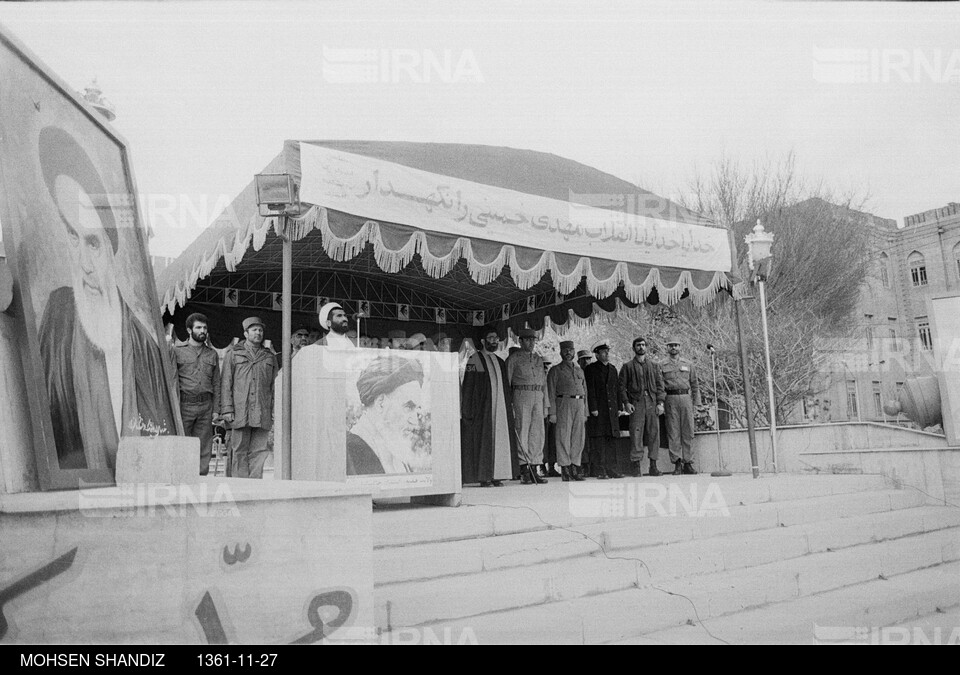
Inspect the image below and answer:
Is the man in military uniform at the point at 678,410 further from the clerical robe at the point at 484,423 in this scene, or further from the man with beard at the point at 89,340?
the man with beard at the point at 89,340

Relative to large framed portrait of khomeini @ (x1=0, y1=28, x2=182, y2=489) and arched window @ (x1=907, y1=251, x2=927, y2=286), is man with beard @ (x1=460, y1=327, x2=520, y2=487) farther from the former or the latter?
arched window @ (x1=907, y1=251, x2=927, y2=286)

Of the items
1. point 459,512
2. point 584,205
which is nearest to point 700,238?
point 584,205

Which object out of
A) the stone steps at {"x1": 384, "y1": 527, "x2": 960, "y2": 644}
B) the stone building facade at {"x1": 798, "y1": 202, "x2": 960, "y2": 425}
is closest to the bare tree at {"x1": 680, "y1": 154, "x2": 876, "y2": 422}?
the stone building facade at {"x1": 798, "y1": 202, "x2": 960, "y2": 425}

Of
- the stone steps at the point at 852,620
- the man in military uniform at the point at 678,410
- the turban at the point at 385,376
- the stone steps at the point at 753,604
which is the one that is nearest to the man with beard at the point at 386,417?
the turban at the point at 385,376

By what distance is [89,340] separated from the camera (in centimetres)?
416

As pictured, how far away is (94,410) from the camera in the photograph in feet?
13.3

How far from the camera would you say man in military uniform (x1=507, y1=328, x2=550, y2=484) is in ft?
27.4

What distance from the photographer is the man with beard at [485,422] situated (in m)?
8.27

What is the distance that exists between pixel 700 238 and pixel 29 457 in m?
6.67

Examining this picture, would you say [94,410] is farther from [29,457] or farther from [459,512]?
[459,512]

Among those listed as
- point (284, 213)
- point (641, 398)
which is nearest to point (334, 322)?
point (284, 213)

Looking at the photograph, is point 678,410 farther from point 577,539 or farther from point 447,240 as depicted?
point 577,539

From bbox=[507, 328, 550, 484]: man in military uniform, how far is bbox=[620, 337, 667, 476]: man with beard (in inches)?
56.2
